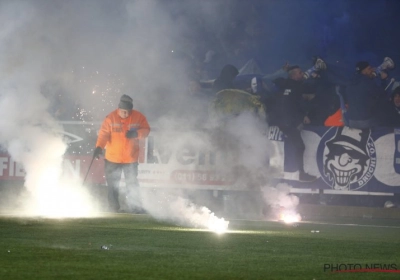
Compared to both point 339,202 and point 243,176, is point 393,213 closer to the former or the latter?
point 339,202

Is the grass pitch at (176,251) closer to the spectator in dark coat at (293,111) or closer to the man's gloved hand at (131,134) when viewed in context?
the man's gloved hand at (131,134)

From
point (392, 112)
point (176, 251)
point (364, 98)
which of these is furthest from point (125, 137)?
point (176, 251)

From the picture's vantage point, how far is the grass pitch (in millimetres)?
10477

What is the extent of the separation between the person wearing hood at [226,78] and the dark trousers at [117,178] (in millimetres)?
5410

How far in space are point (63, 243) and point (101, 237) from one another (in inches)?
59.7

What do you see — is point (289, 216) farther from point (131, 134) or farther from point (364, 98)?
point (364, 98)

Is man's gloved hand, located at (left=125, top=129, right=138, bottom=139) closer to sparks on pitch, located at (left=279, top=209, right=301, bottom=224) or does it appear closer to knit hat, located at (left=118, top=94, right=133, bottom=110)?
knit hat, located at (left=118, top=94, right=133, bottom=110)

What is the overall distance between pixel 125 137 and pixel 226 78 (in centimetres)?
596

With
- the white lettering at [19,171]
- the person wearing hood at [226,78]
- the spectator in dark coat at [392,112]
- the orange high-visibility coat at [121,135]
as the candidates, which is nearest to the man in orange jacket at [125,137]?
the orange high-visibility coat at [121,135]

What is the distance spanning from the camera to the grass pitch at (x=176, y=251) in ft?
34.4

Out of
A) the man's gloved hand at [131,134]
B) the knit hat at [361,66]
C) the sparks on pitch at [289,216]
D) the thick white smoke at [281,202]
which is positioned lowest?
the sparks on pitch at [289,216]

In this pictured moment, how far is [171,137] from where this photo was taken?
29859 mm

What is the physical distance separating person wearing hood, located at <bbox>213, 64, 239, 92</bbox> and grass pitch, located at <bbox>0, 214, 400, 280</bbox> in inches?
426

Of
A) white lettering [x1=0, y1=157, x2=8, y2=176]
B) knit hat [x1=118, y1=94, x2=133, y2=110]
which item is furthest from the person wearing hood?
white lettering [x1=0, y1=157, x2=8, y2=176]
